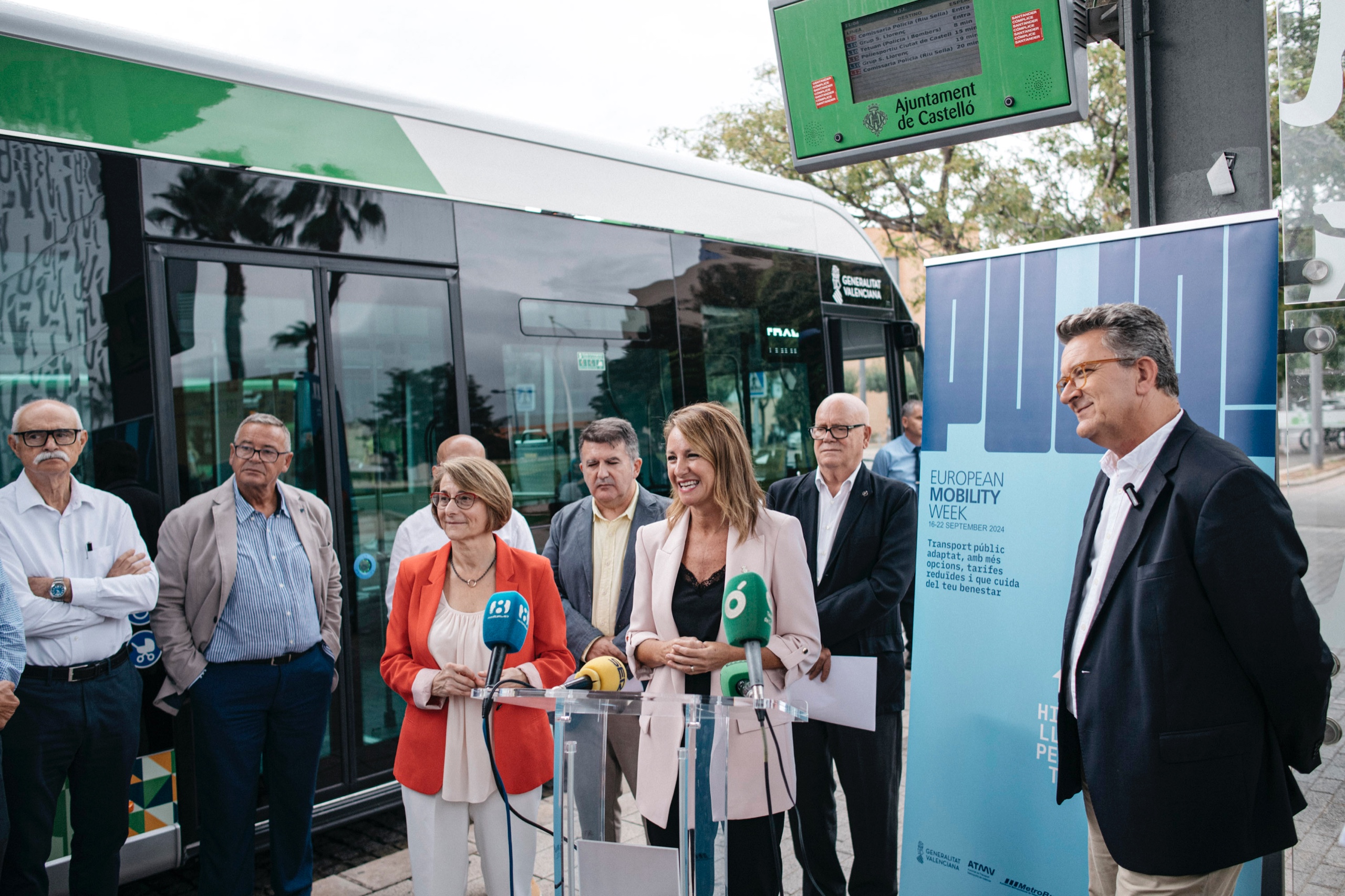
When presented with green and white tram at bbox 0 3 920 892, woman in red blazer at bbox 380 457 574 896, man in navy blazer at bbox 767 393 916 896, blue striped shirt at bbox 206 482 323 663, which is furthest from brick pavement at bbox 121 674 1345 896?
blue striped shirt at bbox 206 482 323 663

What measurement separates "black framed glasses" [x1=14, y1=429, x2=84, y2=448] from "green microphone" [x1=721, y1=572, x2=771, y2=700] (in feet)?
9.37

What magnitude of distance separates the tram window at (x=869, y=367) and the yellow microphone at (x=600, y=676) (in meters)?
5.49

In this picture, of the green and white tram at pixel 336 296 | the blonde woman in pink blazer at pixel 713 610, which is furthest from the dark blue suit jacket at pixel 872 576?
the green and white tram at pixel 336 296

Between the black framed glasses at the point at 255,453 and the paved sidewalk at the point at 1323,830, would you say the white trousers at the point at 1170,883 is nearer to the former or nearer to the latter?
the paved sidewalk at the point at 1323,830

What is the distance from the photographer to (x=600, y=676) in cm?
240

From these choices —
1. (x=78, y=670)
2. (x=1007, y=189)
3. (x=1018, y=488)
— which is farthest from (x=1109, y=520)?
(x=1007, y=189)

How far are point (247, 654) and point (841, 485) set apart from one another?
250 centimetres

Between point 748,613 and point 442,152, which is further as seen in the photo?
point 442,152

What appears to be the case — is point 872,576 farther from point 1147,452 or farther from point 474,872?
point 474,872

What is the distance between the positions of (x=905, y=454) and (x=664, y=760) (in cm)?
514

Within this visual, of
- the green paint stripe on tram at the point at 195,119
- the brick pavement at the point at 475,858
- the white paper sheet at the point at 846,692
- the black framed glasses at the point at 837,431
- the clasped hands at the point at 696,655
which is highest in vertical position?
the green paint stripe on tram at the point at 195,119

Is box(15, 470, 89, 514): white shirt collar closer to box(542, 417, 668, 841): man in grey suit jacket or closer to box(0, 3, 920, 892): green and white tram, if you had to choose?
box(0, 3, 920, 892): green and white tram

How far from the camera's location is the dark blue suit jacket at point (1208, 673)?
2.21m

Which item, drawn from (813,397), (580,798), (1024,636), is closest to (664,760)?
(580,798)
